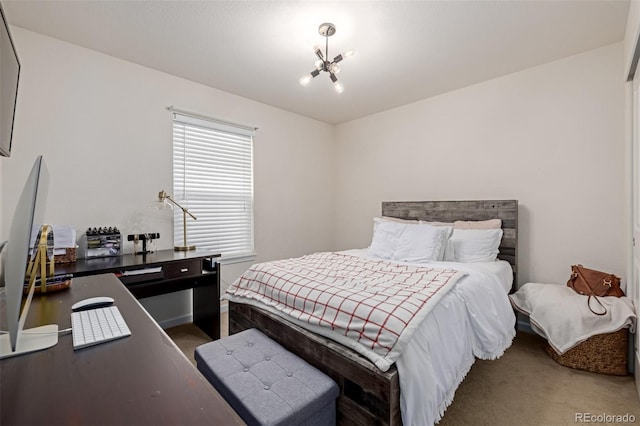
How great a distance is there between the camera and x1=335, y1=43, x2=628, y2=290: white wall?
2.47 m

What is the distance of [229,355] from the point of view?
5.20 feet

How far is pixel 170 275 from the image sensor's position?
7.75 feet

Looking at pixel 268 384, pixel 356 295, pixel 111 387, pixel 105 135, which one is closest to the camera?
pixel 111 387

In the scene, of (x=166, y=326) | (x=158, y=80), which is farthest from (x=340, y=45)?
(x=166, y=326)

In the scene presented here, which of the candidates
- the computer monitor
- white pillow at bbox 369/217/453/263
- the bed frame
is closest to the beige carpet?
the bed frame

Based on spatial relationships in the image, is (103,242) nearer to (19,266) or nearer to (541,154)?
(19,266)

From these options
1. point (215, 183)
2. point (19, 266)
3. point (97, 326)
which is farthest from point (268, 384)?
point (215, 183)

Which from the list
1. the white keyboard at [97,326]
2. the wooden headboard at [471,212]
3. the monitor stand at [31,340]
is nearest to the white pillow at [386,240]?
the wooden headboard at [471,212]

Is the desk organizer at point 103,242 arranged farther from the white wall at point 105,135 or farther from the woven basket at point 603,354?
the woven basket at point 603,354

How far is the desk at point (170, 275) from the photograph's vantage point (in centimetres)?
210

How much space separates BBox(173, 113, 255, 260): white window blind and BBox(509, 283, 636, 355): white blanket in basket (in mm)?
2903

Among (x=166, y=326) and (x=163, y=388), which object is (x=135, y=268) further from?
(x=163, y=388)

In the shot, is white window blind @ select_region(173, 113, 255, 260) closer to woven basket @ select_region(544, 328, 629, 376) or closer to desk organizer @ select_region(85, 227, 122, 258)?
desk organizer @ select_region(85, 227, 122, 258)

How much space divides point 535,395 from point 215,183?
329 centimetres
